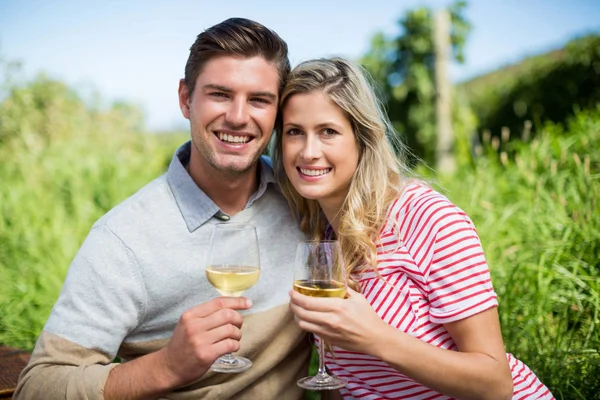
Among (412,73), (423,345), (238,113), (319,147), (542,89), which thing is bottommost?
(423,345)

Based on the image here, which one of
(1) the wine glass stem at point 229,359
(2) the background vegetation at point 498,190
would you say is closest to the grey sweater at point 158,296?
(1) the wine glass stem at point 229,359

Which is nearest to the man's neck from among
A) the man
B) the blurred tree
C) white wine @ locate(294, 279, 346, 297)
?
the man

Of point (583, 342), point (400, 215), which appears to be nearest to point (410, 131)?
point (583, 342)

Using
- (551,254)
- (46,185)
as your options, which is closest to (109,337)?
(551,254)

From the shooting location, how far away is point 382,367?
2.33 m

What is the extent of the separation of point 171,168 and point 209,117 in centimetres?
33

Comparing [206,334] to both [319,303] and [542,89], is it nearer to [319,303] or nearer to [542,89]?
[319,303]

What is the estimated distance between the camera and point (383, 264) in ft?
7.74

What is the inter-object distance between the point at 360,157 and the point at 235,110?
0.62 metres

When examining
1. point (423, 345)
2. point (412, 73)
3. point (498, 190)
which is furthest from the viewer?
point (412, 73)

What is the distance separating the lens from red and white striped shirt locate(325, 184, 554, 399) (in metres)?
2.14

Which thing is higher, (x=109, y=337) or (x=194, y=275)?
(x=194, y=275)

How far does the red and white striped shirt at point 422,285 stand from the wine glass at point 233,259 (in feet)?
1.77

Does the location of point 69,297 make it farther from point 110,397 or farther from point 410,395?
point 410,395
